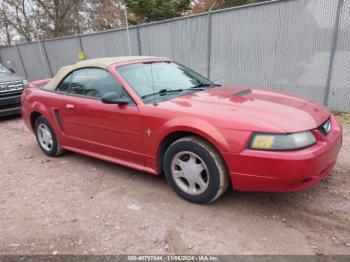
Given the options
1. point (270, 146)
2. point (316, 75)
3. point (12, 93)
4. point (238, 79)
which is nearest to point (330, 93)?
point (316, 75)

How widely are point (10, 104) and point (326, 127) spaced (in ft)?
25.3

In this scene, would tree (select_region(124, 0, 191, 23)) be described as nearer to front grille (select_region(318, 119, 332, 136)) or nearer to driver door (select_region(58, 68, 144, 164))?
driver door (select_region(58, 68, 144, 164))

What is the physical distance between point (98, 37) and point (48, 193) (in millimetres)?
8628

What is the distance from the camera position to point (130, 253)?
2.75 meters

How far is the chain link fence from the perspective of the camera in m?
6.41

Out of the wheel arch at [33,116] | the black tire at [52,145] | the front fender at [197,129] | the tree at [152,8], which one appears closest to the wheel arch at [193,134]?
the front fender at [197,129]

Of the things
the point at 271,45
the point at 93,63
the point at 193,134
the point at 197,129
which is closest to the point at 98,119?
the point at 93,63

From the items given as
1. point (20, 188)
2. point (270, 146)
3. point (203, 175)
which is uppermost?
point (270, 146)

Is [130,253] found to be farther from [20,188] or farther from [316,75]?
[316,75]

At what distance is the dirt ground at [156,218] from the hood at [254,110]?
2.88 ft

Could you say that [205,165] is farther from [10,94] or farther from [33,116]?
[10,94]

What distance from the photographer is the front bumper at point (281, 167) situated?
2770mm

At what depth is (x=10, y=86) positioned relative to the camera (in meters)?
8.41

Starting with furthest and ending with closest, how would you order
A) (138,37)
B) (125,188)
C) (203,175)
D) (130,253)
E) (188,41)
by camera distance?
1. (138,37)
2. (188,41)
3. (125,188)
4. (203,175)
5. (130,253)
